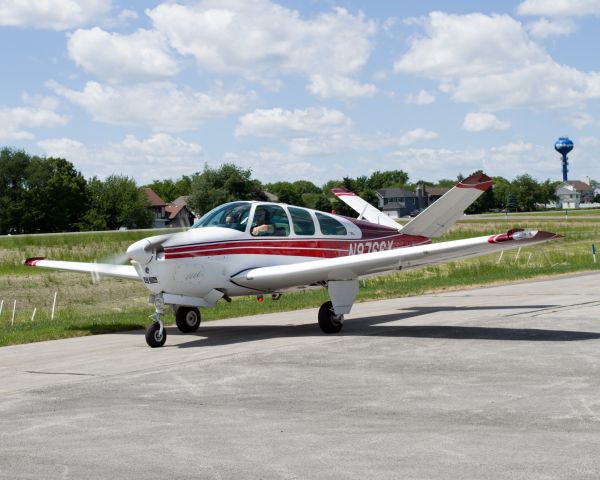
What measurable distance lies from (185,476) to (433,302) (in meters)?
15.8

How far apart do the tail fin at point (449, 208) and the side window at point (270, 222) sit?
3268 millimetres

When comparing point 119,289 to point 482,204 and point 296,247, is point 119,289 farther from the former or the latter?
point 482,204

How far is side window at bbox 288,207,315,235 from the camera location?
16.5m

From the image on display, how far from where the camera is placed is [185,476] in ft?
21.9

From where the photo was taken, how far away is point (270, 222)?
16078mm

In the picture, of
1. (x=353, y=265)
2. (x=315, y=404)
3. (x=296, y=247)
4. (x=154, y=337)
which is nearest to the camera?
(x=315, y=404)

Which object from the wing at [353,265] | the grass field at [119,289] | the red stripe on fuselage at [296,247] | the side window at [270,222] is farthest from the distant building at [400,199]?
the wing at [353,265]

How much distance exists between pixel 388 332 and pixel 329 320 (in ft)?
3.80

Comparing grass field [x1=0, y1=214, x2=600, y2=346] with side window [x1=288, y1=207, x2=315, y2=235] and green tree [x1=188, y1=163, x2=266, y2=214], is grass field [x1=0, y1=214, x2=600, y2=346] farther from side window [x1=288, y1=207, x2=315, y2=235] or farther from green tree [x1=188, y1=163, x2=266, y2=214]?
green tree [x1=188, y1=163, x2=266, y2=214]

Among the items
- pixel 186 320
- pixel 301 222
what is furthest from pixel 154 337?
pixel 301 222

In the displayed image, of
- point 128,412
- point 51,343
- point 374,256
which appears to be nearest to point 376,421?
point 128,412

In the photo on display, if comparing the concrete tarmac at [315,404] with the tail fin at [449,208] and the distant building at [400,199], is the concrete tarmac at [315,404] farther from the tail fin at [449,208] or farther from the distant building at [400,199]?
the distant building at [400,199]

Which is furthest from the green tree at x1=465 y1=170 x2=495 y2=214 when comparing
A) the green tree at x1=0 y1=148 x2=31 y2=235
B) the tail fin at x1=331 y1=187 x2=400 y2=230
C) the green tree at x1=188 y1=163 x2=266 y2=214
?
the tail fin at x1=331 y1=187 x2=400 y2=230

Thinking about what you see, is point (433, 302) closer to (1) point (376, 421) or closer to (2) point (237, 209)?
(2) point (237, 209)
